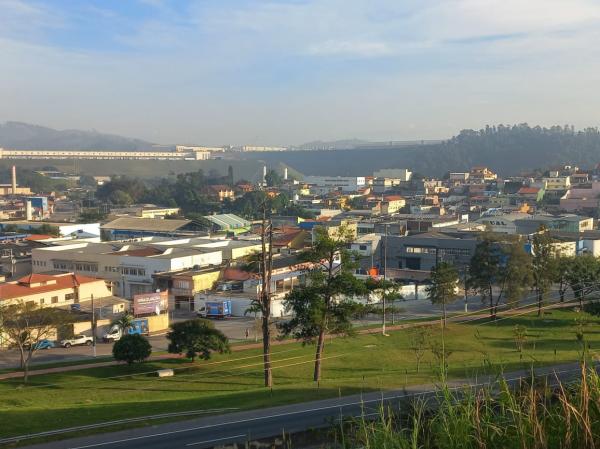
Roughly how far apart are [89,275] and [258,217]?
23.7 meters

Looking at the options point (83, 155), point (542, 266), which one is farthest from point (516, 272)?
point (83, 155)

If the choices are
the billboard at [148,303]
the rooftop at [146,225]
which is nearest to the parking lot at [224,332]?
the billboard at [148,303]

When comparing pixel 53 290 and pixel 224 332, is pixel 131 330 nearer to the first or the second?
pixel 224 332

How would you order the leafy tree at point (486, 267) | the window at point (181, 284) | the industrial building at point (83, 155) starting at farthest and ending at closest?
the industrial building at point (83, 155) < the window at point (181, 284) < the leafy tree at point (486, 267)

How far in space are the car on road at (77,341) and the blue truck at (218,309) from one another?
377 centimetres

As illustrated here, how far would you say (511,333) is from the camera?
1459 centimetres

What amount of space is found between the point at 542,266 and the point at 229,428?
1231cm

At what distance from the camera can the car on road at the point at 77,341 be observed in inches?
572

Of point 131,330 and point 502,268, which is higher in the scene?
point 502,268

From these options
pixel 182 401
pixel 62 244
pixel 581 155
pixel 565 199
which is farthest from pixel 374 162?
pixel 182 401

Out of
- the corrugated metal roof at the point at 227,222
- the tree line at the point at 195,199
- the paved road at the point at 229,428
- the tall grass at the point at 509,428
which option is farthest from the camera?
the tree line at the point at 195,199

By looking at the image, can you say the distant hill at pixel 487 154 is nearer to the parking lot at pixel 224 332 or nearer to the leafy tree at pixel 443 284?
the parking lot at pixel 224 332

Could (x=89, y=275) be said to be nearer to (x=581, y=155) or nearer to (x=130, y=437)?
(x=130, y=437)

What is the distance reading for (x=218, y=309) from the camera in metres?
17.9
